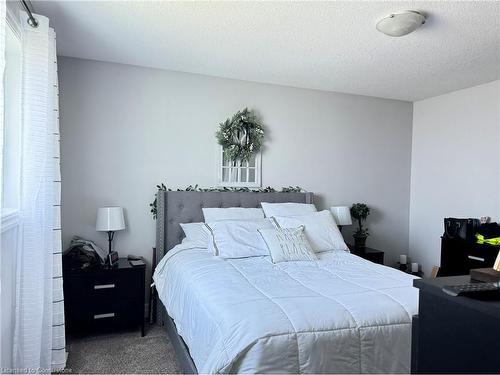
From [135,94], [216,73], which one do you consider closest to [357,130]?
[216,73]

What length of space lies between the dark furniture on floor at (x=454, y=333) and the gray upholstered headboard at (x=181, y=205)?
2.71m

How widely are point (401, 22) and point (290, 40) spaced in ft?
2.59

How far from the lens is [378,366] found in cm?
169

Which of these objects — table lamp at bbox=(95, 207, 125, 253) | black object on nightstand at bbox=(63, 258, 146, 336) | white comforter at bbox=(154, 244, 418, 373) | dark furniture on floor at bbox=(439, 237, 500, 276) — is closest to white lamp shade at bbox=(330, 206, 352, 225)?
dark furniture on floor at bbox=(439, 237, 500, 276)

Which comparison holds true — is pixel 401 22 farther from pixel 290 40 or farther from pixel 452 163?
pixel 452 163

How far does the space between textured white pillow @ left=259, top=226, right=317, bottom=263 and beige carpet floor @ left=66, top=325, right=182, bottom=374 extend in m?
1.08

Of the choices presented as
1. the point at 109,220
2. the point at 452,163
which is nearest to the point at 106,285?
the point at 109,220

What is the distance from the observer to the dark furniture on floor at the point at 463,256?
11.1ft

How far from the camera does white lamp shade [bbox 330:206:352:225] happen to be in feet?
13.0

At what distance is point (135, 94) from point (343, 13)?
2.06 metres

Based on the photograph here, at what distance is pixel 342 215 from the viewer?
398cm

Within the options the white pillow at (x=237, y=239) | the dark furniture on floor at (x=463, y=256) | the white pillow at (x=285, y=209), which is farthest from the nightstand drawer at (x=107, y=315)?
the dark furniture on floor at (x=463, y=256)

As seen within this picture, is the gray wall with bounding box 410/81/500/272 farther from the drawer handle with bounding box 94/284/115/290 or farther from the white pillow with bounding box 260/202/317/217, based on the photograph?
the drawer handle with bounding box 94/284/115/290

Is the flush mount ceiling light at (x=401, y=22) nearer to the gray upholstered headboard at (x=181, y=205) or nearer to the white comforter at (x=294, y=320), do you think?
the white comforter at (x=294, y=320)
